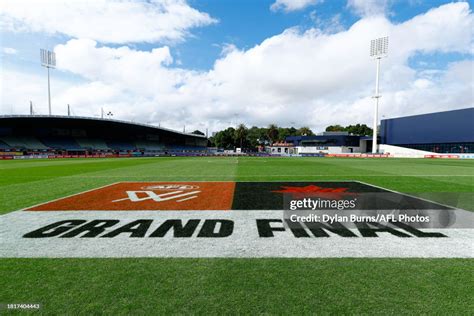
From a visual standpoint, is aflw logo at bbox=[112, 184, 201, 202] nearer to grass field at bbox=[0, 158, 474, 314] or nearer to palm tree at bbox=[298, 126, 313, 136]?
grass field at bbox=[0, 158, 474, 314]

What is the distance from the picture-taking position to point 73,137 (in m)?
68.2

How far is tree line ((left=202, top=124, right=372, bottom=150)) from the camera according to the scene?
349 ft

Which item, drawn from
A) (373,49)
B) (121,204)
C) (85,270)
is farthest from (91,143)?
(373,49)

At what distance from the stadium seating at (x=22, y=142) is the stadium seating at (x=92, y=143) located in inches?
330

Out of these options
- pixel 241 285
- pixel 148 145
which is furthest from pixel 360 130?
pixel 241 285

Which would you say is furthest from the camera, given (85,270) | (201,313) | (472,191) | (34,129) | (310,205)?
(34,129)

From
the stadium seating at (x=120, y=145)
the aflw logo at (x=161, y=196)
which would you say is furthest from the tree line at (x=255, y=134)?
the aflw logo at (x=161, y=196)

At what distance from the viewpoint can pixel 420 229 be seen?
5.61 meters

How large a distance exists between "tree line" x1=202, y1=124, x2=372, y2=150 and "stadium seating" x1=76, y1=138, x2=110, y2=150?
A: 49296 millimetres

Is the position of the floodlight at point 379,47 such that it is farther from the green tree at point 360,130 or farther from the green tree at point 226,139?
the green tree at point 360,130

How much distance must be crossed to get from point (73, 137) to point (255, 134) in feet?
251

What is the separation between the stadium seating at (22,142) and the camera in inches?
2281

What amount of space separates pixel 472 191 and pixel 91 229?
1550 centimetres

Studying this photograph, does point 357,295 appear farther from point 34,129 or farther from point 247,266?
point 34,129
